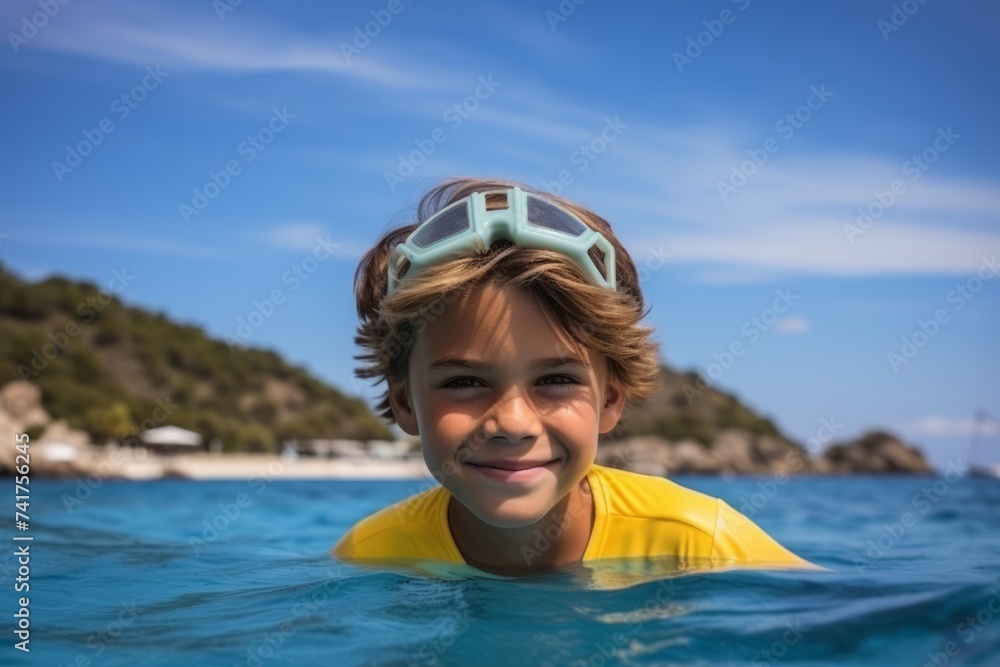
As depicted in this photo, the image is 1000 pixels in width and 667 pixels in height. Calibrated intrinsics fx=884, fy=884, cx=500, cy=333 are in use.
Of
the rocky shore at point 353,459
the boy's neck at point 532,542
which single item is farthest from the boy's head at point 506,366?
the rocky shore at point 353,459

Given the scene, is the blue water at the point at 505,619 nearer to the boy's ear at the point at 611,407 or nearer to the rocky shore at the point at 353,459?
the boy's ear at the point at 611,407

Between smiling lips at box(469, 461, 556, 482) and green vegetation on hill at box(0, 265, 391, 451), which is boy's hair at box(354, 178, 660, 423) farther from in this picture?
green vegetation on hill at box(0, 265, 391, 451)

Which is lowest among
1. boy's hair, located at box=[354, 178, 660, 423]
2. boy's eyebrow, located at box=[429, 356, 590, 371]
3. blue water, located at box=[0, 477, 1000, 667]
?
blue water, located at box=[0, 477, 1000, 667]

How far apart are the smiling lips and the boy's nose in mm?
110

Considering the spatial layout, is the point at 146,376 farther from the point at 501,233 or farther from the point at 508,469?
the point at 508,469

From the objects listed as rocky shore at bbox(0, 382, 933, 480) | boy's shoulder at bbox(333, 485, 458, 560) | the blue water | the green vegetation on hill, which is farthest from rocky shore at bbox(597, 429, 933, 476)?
the blue water

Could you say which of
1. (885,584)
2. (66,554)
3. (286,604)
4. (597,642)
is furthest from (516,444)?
(66,554)

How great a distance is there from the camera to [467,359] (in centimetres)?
308

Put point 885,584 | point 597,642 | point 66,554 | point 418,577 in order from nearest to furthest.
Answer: point 597,642 → point 885,584 → point 418,577 → point 66,554

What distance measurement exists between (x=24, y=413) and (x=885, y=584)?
43511 millimetres

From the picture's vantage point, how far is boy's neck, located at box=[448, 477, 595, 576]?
11.8 ft

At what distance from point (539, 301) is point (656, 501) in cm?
108

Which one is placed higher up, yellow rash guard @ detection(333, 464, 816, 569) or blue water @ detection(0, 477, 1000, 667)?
yellow rash guard @ detection(333, 464, 816, 569)

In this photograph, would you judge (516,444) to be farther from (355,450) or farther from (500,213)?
(355,450)
